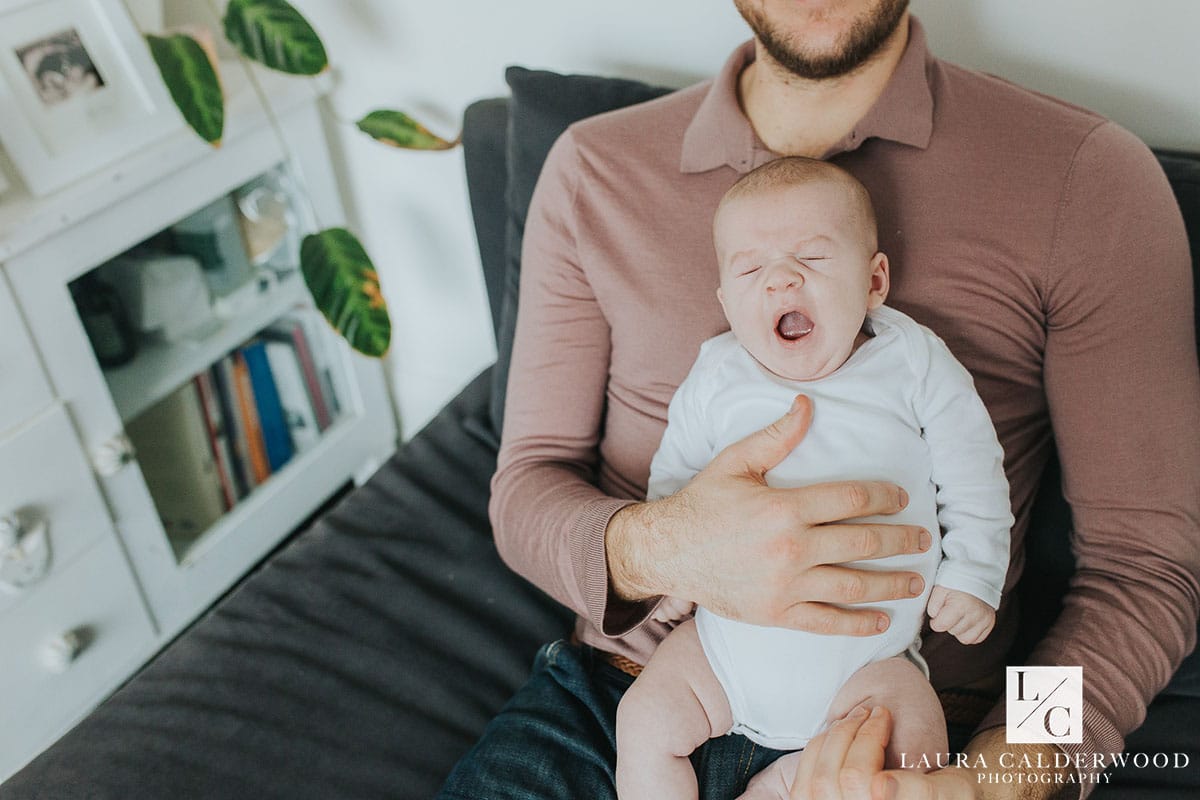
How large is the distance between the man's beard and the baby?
6.5 inches

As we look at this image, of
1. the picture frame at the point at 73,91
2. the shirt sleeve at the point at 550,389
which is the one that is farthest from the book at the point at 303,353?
the shirt sleeve at the point at 550,389

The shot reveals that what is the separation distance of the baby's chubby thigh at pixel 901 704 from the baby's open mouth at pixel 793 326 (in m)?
0.31

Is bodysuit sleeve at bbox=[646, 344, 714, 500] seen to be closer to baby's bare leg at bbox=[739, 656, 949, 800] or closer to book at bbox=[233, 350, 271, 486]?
baby's bare leg at bbox=[739, 656, 949, 800]

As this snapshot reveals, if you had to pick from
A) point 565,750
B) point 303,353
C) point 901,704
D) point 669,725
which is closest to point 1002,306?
point 901,704

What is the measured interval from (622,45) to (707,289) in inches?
24.9

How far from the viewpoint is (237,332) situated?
1.82 m

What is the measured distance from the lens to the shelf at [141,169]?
138 centimetres

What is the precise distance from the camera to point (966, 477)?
→ 888 mm

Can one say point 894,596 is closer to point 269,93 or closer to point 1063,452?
point 1063,452

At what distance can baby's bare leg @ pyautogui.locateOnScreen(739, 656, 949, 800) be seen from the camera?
2.72 ft

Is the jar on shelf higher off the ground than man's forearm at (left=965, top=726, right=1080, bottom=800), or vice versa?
the jar on shelf

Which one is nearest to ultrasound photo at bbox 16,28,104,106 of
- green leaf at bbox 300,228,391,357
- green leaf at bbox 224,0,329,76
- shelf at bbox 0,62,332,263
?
shelf at bbox 0,62,332,263

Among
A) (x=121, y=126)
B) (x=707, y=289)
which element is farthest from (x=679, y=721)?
(x=121, y=126)

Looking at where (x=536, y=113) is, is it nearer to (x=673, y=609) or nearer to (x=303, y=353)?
(x=673, y=609)
